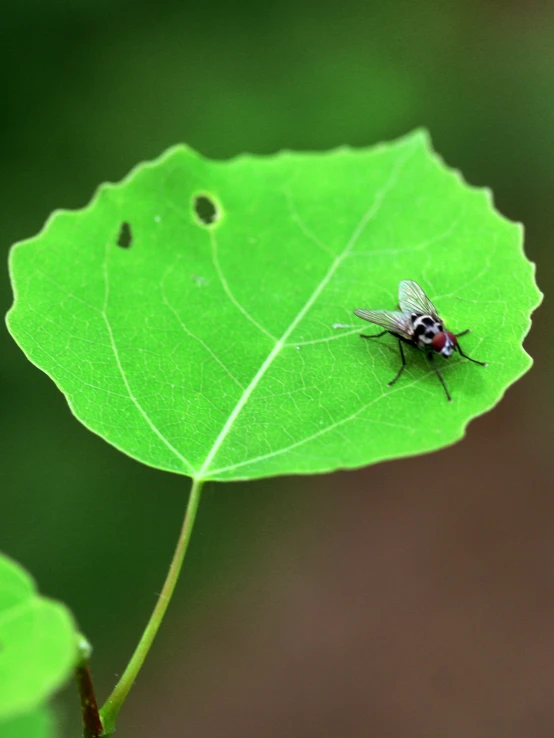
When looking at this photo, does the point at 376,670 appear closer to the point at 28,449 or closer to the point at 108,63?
the point at 28,449

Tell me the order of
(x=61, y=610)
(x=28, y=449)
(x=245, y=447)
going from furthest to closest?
(x=28, y=449) < (x=245, y=447) < (x=61, y=610)

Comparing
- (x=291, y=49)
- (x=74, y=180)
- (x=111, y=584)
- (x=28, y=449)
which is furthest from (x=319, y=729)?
(x=291, y=49)

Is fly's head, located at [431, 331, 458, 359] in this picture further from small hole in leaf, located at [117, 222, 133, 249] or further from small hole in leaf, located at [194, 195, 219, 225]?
small hole in leaf, located at [117, 222, 133, 249]

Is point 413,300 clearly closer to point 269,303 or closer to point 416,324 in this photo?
point 416,324

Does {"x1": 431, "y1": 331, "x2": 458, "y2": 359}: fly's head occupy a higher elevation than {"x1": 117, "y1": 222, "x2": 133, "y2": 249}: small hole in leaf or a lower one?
higher

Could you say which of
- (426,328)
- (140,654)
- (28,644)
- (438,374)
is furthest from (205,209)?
(28,644)

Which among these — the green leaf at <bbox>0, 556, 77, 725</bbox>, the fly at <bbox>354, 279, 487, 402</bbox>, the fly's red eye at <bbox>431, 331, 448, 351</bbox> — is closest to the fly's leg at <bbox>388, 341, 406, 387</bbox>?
the fly at <bbox>354, 279, 487, 402</bbox>
